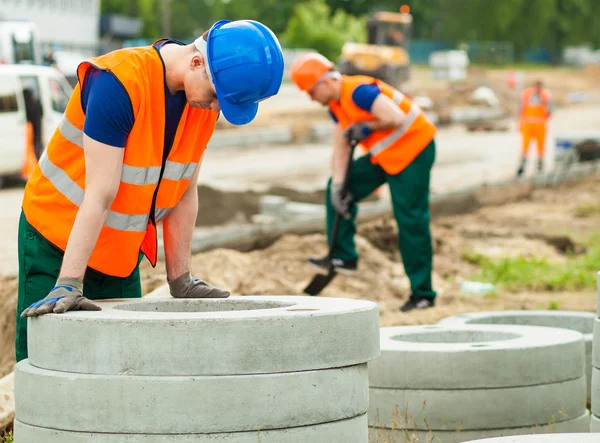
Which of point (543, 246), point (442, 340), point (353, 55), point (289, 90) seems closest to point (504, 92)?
point (289, 90)

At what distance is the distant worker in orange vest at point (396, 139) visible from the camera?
25.0 feet

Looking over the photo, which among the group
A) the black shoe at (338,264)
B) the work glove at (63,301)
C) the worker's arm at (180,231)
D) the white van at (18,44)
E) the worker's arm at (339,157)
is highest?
the white van at (18,44)

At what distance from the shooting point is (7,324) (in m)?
6.93

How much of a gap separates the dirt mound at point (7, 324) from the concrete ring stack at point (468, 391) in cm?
243

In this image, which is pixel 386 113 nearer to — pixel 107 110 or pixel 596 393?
pixel 596 393

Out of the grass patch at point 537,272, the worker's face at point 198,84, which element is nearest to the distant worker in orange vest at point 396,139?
the grass patch at point 537,272

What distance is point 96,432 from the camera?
10.4 feet

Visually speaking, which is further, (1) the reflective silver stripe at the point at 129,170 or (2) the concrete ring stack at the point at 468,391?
(2) the concrete ring stack at the point at 468,391

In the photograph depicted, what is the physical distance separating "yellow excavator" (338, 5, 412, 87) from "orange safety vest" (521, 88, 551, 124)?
1302 cm

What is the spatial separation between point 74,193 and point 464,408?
1.91m

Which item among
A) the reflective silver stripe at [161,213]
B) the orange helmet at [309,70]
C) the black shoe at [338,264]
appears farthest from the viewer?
the black shoe at [338,264]

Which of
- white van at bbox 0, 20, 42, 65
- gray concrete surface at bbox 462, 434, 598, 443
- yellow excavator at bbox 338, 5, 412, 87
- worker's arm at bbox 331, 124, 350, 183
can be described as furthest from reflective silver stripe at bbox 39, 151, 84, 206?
yellow excavator at bbox 338, 5, 412, 87

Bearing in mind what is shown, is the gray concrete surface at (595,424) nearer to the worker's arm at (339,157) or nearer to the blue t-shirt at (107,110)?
the blue t-shirt at (107,110)

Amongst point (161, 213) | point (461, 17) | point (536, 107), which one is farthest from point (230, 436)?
point (461, 17)
